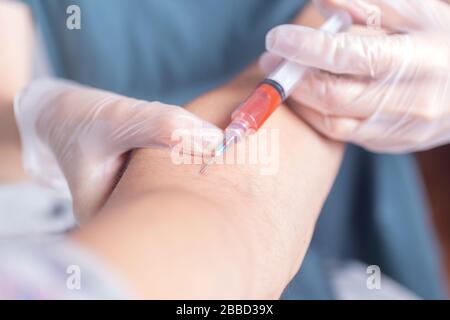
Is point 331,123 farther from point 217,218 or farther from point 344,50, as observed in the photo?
point 217,218

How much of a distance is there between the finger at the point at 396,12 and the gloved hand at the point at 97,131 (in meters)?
0.32

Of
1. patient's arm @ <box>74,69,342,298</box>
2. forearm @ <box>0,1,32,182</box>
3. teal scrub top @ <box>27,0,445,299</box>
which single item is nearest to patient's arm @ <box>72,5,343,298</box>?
patient's arm @ <box>74,69,342,298</box>

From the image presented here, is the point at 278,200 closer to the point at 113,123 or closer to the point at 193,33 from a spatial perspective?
the point at 113,123

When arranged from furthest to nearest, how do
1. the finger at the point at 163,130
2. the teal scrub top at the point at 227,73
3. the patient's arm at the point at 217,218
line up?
the teal scrub top at the point at 227,73
the finger at the point at 163,130
the patient's arm at the point at 217,218

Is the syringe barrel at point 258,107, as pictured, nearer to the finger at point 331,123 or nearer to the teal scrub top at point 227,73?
the finger at point 331,123

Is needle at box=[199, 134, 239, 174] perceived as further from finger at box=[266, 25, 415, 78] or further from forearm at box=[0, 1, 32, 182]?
forearm at box=[0, 1, 32, 182]

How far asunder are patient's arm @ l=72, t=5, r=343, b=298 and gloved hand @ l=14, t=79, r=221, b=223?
36 millimetres

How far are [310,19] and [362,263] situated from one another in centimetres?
52

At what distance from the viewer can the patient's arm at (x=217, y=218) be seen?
505 mm

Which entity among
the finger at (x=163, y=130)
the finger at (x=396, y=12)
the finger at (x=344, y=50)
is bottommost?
the finger at (x=163, y=130)

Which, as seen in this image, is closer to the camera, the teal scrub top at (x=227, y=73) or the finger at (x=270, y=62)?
the finger at (x=270, y=62)

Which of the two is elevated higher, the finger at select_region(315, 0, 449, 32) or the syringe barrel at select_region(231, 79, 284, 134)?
Answer: the finger at select_region(315, 0, 449, 32)

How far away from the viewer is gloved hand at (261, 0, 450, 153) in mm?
802

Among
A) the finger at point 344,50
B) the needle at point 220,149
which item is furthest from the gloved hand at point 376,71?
the needle at point 220,149
